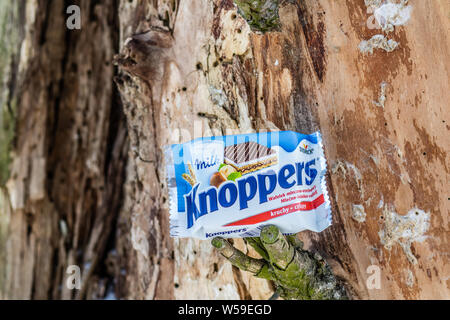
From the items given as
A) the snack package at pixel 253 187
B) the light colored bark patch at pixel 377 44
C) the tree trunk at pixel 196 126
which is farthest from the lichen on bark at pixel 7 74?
the light colored bark patch at pixel 377 44

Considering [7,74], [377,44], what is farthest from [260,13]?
[7,74]

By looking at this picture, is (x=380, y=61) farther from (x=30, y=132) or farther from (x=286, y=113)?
(x=30, y=132)

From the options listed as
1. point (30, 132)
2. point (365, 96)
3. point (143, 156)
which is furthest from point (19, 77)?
point (365, 96)

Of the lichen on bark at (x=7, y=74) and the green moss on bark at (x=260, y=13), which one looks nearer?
the green moss on bark at (x=260, y=13)

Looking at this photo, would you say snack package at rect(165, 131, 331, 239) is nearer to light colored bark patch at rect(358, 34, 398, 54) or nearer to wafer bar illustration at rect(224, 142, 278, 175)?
wafer bar illustration at rect(224, 142, 278, 175)

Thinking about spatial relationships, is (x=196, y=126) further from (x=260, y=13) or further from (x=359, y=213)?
(x=359, y=213)

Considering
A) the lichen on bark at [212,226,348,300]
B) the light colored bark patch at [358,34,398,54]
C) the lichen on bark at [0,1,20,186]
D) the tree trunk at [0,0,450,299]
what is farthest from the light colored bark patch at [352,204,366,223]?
the lichen on bark at [0,1,20,186]

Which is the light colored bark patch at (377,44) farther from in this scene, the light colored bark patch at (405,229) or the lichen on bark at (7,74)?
the lichen on bark at (7,74)
